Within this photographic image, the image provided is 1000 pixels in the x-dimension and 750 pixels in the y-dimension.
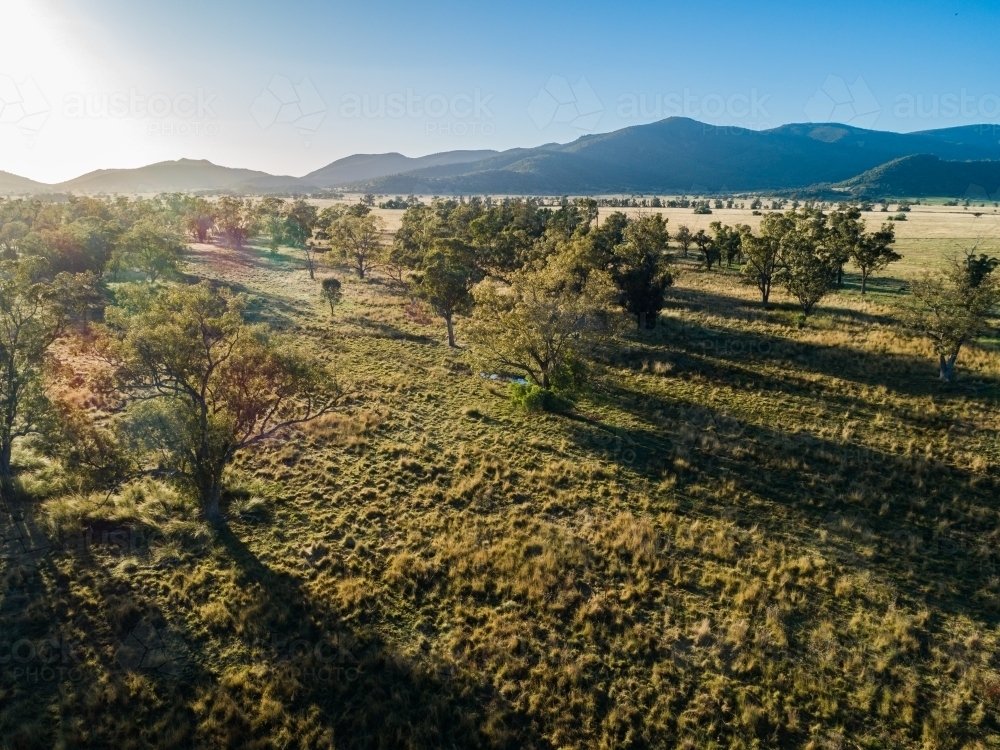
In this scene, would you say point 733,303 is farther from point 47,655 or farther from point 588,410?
point 47,655

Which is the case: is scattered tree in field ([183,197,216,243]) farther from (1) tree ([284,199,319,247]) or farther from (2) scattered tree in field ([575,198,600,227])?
(2) scattered tree in field ([575,198,600,227])

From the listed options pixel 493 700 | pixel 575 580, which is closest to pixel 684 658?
pixel 575 580

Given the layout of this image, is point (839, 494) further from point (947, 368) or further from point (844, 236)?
point (844, 236)

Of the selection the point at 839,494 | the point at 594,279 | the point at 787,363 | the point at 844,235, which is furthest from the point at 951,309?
the point at 844,235

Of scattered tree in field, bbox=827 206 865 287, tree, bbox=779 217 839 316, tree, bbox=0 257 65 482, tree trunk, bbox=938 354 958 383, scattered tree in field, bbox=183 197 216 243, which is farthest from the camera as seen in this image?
scattered tree in field, bbox=183 197 216 243

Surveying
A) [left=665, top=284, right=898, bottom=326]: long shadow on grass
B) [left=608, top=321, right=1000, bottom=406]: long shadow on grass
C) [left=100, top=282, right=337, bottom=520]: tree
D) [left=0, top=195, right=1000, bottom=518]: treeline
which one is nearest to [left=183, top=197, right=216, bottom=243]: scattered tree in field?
[left=0, top=195, right=1000, bottom=518]: treeline

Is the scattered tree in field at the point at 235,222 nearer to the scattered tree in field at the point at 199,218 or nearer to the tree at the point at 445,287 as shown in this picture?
the scattered tree in field at the point at 199,218
